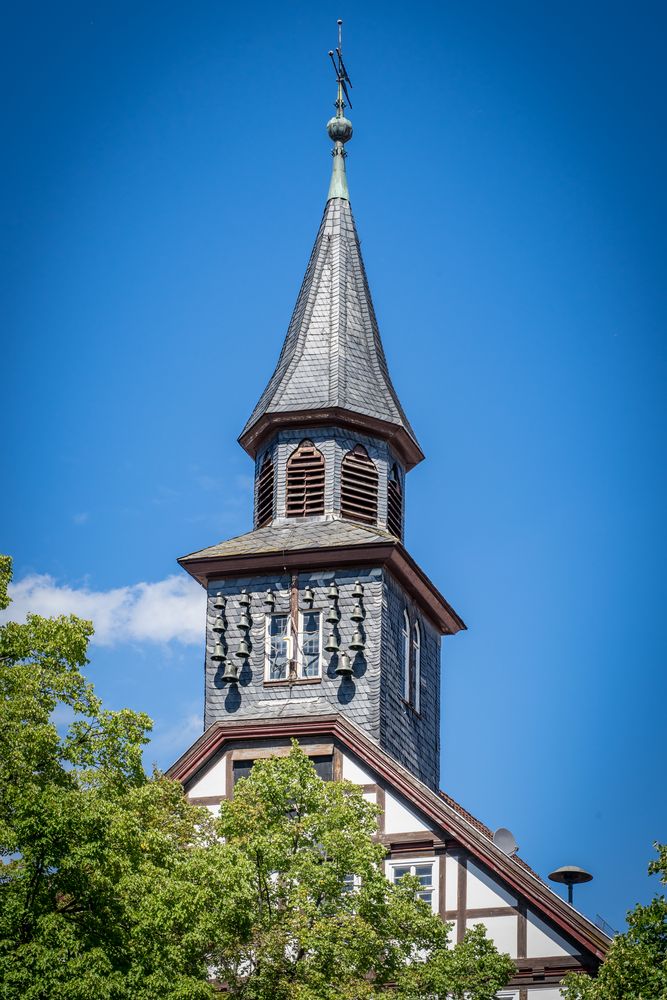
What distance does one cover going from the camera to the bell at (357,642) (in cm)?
4778

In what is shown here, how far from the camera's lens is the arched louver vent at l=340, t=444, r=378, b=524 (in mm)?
50969

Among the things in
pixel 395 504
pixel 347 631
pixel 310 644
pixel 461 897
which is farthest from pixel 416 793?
pixel 395 504

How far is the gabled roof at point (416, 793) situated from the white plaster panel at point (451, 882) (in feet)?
1.32

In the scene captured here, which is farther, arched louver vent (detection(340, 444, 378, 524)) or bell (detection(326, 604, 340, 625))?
arched louver vent (detection(340, 444, 378, 524))

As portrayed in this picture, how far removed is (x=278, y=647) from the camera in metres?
48.8

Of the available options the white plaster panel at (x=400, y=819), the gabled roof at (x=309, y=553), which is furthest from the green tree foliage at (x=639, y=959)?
the gabled roof at (x=309, y=553)

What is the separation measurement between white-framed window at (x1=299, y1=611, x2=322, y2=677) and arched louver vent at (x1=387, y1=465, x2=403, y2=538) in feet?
13.0

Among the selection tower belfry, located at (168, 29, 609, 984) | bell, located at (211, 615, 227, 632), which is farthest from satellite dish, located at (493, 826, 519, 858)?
bell, located at (211, 615, 227, 632)

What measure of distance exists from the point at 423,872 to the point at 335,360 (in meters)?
13.6

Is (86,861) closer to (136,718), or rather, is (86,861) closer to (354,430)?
(136,718)

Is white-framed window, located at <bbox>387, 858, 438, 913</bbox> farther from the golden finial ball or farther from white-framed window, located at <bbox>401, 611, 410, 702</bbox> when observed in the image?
the golden finial ball

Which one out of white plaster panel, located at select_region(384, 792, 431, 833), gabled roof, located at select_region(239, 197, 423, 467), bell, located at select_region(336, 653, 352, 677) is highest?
gabled roof, located at select_region(239, 197, 423, 467)

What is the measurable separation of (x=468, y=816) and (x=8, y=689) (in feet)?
65.4

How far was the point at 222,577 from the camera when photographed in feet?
163
